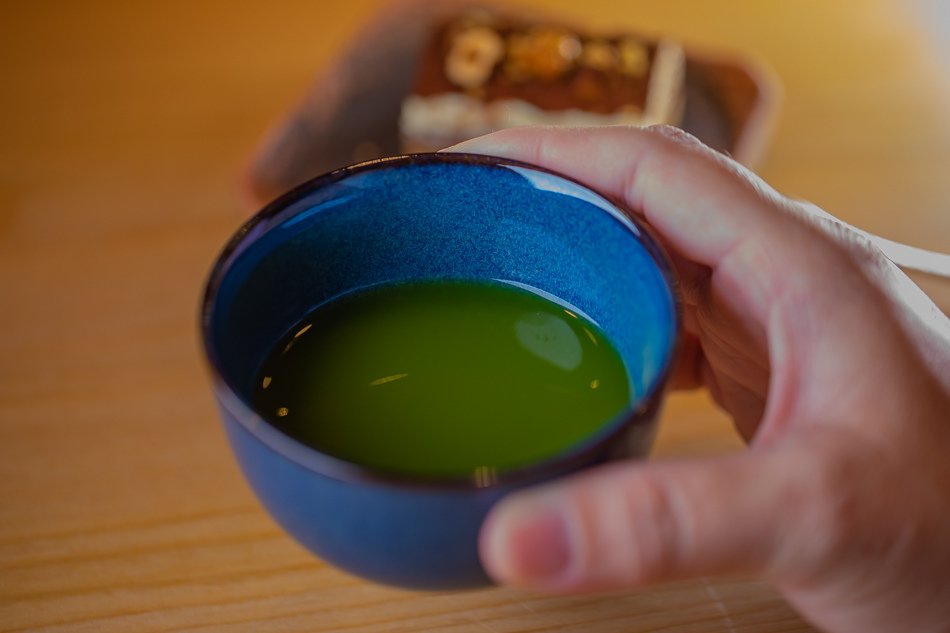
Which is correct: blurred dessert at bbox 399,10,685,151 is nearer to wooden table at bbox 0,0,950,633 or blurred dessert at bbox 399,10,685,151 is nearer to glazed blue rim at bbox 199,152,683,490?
wooden table at bbox 0,0,950,633

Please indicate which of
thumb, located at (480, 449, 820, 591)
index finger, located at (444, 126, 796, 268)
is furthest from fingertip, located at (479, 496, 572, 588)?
index finger, located at (444, 126, 796, 268)

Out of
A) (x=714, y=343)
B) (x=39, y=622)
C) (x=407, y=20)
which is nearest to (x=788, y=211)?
(x=714, y=343)

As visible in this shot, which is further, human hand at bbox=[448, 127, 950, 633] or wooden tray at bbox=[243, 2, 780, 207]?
wooden tray at bbox=[243, 2, 780, 207]

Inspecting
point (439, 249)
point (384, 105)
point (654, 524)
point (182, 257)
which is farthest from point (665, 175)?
point (384, 105)

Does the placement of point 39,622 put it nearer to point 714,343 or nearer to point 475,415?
point 475,415

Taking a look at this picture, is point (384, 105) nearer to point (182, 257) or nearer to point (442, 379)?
point (182, 257)

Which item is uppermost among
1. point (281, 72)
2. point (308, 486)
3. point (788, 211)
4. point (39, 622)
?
point (788, 211)

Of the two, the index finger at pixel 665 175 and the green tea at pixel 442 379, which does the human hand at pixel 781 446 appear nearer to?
the index finger at pixel 665 175
